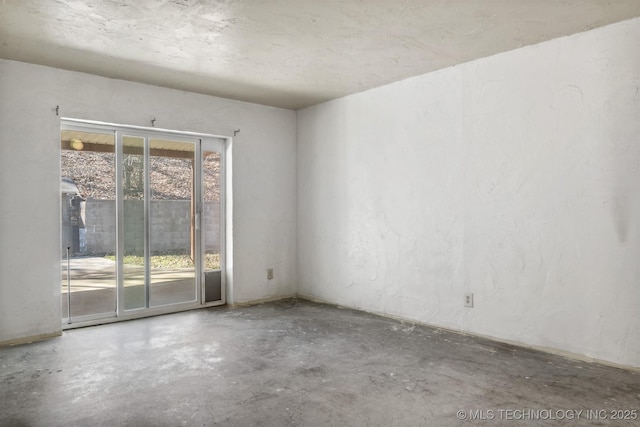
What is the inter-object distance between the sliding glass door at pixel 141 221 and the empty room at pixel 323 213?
0.07 ft

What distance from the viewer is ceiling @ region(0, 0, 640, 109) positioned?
9.11 feet

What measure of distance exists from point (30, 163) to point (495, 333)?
4.23 meters

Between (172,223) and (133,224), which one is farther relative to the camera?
(172,223)

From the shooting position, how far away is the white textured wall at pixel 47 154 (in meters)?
3.73

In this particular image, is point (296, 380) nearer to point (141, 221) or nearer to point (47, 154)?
point (141, 221)

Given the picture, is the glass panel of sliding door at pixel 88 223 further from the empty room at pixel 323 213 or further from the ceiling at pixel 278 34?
the ceiling at pixel 278 34

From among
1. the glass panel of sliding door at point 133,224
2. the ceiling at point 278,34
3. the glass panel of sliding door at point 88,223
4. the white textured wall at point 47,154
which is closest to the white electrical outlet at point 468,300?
the ceiling at point 278,34

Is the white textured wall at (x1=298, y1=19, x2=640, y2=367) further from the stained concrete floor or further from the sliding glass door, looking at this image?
the sliding glass door

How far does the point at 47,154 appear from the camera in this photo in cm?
391

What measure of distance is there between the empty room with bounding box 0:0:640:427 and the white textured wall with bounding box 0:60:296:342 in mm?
19

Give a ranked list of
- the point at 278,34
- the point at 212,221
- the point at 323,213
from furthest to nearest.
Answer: the point at 323,213
the point at 212,221
the point at 278,34

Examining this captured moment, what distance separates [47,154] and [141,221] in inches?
42.0

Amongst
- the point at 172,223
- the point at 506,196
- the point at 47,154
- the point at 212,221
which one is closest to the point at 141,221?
the point at 172,223

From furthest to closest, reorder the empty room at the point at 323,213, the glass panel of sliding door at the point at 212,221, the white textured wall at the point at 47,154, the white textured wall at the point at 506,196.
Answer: the glass panel of sliding door at the point at 212,221, the white textured wall at the point at 47,154, the white textured wall at the point at 506,196, the empty room at the point at 323,213
